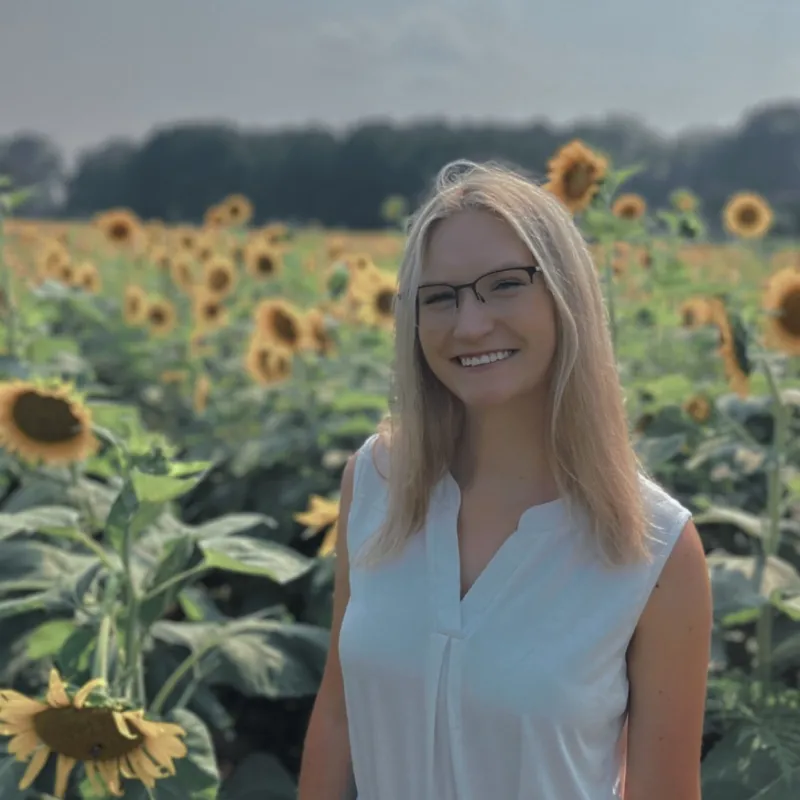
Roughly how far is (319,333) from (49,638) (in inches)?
88.4

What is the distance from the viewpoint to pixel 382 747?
1.42 meters

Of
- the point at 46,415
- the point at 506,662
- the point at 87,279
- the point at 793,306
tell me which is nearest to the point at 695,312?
the point at 793,306

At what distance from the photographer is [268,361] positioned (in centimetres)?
397

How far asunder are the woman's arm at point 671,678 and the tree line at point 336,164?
9965 mm

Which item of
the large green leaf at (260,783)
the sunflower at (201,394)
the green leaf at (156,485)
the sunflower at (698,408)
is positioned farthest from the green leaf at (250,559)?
the sunflower at (201,394)

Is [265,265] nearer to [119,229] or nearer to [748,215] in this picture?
[119,229]

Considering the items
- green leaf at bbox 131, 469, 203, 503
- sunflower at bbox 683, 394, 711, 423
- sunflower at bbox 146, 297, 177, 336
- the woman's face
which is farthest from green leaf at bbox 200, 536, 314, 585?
sunflower at bbox 146, 297, 177, 336

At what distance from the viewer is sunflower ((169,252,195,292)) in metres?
5.45

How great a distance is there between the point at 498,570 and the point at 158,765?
1.92ft

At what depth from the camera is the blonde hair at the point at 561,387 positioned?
1.34 meters

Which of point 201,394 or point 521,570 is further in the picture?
point 201,394

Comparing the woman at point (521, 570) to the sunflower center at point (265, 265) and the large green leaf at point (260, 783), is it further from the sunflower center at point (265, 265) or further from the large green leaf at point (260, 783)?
the sunflower center at point (265, 265)

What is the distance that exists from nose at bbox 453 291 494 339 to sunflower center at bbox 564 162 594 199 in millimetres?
1161

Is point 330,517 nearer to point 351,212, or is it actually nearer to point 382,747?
point 382,747
